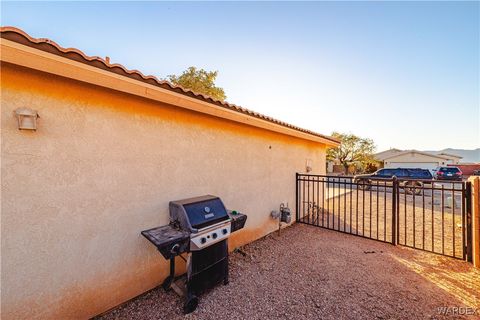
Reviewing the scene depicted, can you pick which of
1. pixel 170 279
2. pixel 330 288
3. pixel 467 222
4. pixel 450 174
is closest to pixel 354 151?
pixel 450 174

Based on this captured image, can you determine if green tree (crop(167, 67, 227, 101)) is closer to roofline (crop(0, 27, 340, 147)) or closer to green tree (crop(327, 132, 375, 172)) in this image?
roofline (crop(0, 27, 340, 147))

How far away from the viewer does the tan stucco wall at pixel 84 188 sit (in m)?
1.90

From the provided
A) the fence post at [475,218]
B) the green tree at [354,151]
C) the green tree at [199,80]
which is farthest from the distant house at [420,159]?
the fence post at [475,218]

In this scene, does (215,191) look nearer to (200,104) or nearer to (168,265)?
(168,265)

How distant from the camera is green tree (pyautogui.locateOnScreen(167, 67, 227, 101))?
13.2m

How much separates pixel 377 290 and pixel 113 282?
4.07m

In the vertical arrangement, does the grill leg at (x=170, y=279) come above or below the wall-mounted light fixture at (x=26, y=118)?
below

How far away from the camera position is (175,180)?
3236 millimetres


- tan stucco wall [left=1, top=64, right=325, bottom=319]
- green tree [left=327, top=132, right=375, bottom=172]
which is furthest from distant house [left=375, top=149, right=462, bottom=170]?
tan stucco wall [left=1, top=64, right=325, bottom=319]

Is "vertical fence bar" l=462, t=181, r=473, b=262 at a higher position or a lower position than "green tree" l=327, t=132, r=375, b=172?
lower

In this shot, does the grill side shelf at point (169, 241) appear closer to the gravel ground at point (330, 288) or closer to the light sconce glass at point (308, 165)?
the gravel ground at point (330, 288)

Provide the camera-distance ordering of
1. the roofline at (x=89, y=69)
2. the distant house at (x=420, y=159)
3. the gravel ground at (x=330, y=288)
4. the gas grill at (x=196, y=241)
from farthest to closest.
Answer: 1. the distant house at (x=420, y=159)
2. the gravel ground at (x=330, y=288)
3. the gas grill at (x=196, y=241)
4. the roofline at (x=89, y=69)

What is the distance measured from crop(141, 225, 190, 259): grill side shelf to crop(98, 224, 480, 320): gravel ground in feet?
3.20

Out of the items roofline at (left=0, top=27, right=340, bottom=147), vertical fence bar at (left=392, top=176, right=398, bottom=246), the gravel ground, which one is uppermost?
roofline at (left=0, top=27, right=340, bottom=147)
